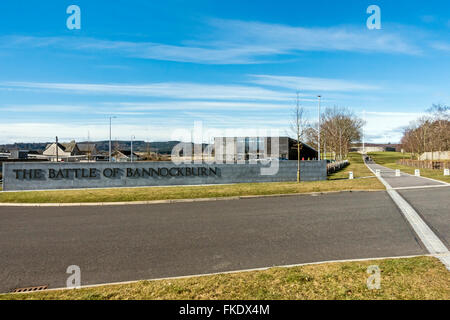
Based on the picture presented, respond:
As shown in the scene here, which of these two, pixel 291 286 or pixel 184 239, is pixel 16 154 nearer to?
pixel 184 239

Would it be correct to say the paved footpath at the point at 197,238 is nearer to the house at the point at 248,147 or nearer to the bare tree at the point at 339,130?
the house at the point at 248,147

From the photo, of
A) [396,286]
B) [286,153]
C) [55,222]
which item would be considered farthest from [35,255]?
[286,153]

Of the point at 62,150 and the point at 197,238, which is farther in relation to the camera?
the point at 62,150

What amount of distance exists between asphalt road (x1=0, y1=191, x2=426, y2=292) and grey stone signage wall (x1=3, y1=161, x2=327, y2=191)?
25.6 ft

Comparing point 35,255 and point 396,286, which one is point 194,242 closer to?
point 35,255

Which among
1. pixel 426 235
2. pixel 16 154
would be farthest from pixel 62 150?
pixel 426 235

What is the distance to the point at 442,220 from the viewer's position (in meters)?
8.99

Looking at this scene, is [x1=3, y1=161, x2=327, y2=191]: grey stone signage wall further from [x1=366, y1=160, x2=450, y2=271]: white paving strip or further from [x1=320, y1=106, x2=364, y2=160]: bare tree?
[x1=320, y1=106, x2=364, y2=160]: bare tree

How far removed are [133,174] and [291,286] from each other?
683 inches

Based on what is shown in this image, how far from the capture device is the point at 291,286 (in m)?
4.38

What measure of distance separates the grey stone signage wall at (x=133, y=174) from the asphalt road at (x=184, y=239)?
7.80m

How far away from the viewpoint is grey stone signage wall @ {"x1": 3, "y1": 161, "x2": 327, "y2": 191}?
1892 centimetres

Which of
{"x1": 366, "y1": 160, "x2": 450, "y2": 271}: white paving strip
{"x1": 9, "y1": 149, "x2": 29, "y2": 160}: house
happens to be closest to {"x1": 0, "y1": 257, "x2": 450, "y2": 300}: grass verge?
{"x1": 366, "y1": 160, "x2": 450, "y2": 271}: white paving strip

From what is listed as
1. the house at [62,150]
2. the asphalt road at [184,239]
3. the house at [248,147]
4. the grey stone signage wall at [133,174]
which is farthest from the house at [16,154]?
the asphalt road at [184,239]
